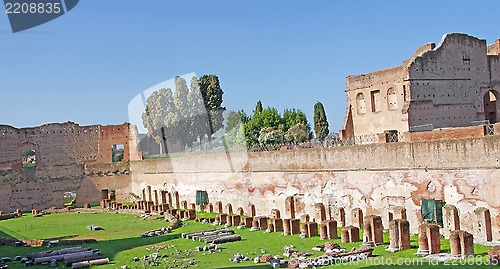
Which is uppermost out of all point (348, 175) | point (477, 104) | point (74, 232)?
point (477, 104)

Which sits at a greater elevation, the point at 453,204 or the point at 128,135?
the point at 128,135

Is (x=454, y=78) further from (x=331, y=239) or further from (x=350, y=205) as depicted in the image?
(x=331, y=239)

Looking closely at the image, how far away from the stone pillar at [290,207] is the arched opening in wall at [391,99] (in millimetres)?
7523

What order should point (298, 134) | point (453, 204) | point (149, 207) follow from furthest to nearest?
point (298, 134), point (149, 207), point (453, 204)

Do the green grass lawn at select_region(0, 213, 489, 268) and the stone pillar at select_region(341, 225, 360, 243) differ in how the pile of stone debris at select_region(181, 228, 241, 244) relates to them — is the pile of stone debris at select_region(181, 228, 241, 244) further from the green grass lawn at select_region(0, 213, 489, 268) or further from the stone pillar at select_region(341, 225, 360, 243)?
the stone pillar at select_region(341, 225, 360, 243)

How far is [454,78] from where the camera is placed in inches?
1046

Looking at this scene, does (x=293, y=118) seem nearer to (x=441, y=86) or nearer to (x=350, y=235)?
(x=441, y=86)

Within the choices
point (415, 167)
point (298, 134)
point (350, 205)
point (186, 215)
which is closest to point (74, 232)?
point (186, 215)

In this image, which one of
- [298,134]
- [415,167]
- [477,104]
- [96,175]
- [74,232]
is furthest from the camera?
[298,134]

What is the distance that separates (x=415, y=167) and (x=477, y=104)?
10806 mm

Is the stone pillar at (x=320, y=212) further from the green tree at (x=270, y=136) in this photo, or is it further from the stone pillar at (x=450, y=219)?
the green tree at (x=270, y=136)

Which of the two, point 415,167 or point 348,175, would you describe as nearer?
point 415,167

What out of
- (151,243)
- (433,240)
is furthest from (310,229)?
(151,243)

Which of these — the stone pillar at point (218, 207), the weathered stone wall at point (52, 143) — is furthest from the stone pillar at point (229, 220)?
the weathered stone wall at point (52, 143)
